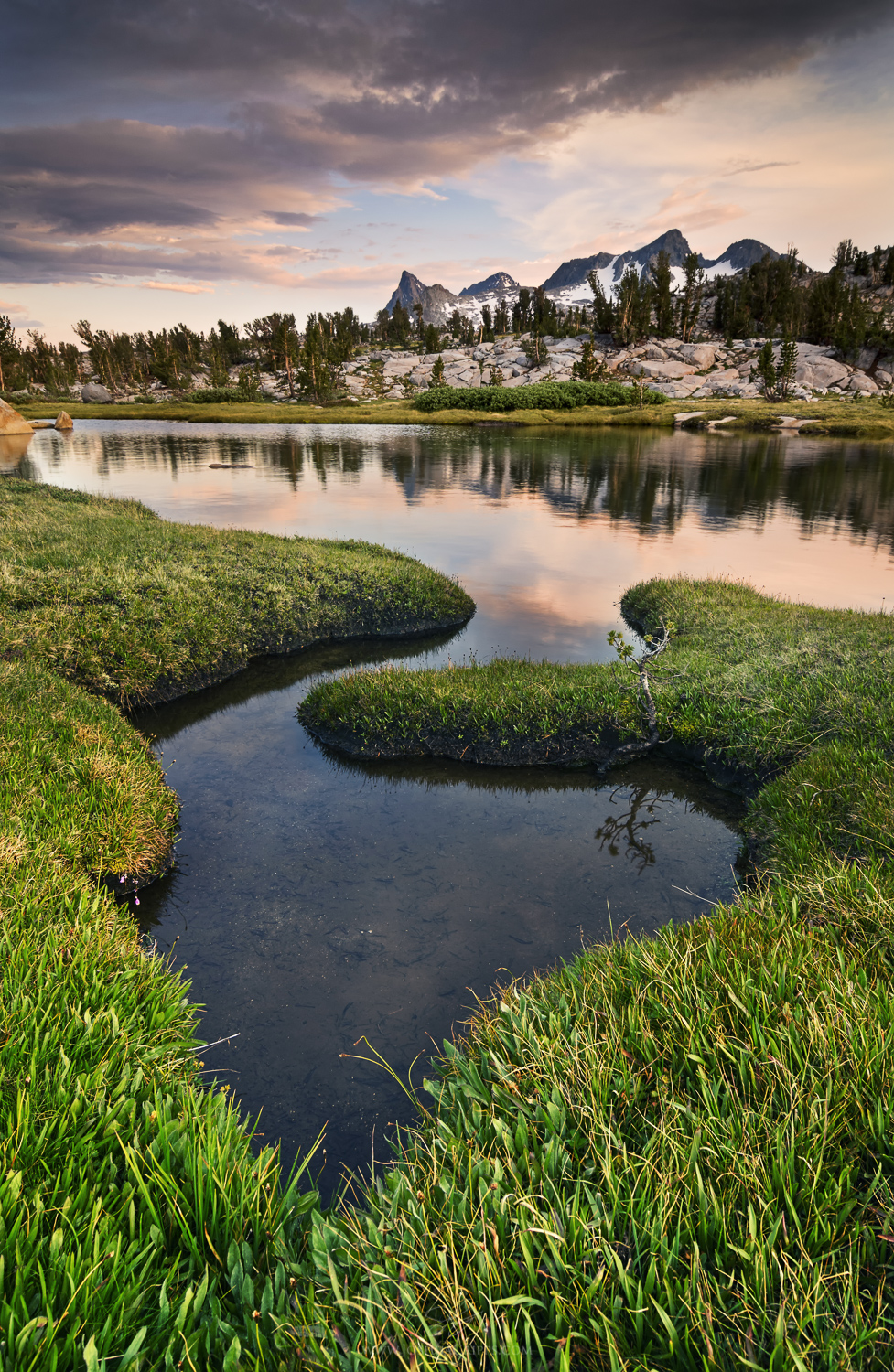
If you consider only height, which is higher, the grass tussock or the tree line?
the tree line

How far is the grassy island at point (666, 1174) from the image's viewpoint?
255 centimetres

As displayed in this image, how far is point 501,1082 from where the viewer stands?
4.18 m

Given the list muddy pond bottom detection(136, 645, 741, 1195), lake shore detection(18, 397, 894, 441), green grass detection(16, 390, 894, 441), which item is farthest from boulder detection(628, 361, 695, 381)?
muddy pond bottom detection(136, 645, 741, 1195)

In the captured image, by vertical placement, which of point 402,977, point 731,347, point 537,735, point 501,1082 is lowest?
point 402,977

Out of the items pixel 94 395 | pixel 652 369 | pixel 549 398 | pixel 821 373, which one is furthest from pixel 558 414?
pixel 94 395

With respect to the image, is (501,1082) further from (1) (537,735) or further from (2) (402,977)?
(1) (537,735)

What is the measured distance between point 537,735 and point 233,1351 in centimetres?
1026

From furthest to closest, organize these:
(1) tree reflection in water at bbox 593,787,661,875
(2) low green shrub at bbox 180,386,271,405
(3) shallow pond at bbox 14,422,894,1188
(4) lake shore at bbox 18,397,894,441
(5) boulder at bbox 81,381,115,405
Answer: (5) boulder at bbox 81,381,115,405 < (2) low green shrub at bbox 180,386,271,405 < (4) lake shore at bbox 18,397,894,441 < (1) tree reflection in water at bbox 593,787,661,875 < (3) shallow pond at bbox 14,422,894,1188

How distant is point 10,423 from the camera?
82.1 meters

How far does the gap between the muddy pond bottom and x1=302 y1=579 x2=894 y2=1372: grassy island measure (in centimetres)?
170

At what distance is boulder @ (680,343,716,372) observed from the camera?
132 metres

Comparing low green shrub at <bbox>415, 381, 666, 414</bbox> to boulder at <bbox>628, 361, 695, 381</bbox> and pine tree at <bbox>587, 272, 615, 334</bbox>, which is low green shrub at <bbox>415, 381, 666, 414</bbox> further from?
pine tree at <bbox>587, 272, 615, 334</bbox>

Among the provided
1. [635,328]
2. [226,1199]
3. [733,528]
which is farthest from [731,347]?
[226,1199]

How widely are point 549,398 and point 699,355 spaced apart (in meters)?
48.1
